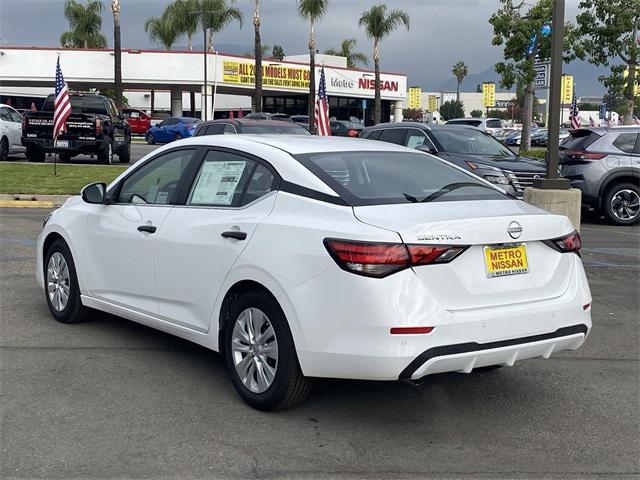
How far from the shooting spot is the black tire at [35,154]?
22980 millimetres

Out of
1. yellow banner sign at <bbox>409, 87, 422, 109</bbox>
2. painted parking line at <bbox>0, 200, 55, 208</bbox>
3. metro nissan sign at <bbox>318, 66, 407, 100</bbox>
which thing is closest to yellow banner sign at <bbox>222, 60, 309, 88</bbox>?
metro nissan sign at <bbox>318, 66, 407, 100</bbox>

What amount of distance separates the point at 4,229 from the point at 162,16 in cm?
6023

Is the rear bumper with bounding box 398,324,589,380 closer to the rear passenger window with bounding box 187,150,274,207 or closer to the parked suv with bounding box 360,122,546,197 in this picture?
the rear passenger window with bounding box 187,150,274,207

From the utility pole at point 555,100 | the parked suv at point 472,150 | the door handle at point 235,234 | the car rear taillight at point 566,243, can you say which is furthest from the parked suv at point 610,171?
the door handle at point 235,234

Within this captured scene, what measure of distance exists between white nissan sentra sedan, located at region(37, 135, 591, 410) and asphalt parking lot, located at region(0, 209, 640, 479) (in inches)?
13.7

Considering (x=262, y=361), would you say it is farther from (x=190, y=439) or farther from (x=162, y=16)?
(x=162, y=16)

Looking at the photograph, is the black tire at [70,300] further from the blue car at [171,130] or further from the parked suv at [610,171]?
the blue car at [171,130]

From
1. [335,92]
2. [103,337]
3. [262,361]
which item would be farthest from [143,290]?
[335,92]

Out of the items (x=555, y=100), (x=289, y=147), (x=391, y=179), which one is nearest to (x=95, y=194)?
(x=289, y=147)

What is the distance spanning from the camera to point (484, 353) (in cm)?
449

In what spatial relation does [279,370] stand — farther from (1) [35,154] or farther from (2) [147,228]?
(1) [35,154]

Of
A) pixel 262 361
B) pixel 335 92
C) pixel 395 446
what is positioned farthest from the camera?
pixel 335 92

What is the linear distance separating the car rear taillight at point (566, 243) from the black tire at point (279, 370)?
1.56m

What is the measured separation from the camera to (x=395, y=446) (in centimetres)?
450
